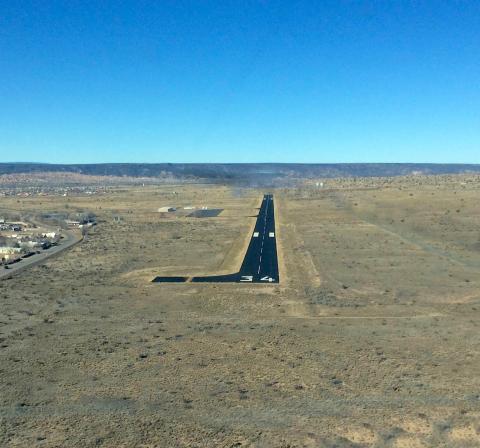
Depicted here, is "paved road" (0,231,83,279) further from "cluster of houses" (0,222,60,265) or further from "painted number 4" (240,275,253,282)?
"painted number 4" (240,275,253,282)

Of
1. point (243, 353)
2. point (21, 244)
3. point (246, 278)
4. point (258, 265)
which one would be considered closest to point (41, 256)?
point (21, 244)

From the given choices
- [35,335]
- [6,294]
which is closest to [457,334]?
[35,335]

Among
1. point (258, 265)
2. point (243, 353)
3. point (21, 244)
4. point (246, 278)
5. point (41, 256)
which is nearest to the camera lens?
point (243, 353)

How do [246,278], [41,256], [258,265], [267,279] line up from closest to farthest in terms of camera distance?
1. [267,279]
2. [246,278]
3. [258,265]
4. [41,256]

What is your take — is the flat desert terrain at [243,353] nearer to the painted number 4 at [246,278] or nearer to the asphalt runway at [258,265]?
the asphalt runway at [258,265]

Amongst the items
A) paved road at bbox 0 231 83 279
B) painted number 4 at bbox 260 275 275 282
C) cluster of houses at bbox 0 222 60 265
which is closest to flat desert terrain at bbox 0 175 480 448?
painted number 4 at bbox 260 275 275 282

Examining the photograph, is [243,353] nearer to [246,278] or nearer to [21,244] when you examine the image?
[246,278]
